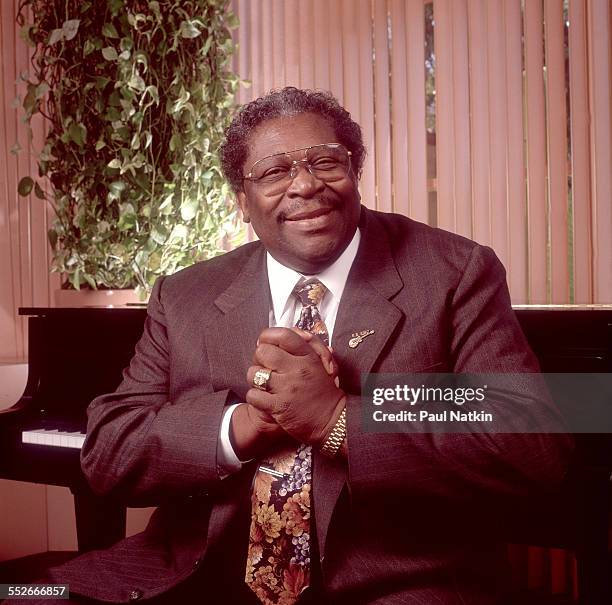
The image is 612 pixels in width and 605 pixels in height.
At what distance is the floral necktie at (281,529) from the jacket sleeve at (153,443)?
0.11 meters

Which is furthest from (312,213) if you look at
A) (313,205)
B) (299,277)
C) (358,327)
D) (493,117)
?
(493,117)

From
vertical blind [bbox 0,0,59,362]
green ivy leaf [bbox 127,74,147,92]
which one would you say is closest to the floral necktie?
green ivy leaf [bbox 127,74,147,92]

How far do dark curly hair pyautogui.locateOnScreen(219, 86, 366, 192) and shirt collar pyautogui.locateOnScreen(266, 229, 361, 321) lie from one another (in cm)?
21

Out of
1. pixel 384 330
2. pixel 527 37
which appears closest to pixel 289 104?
pixel 384 330

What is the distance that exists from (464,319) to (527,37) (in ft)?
5.40

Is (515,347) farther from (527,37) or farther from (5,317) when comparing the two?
(5,317)

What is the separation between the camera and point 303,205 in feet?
5.03

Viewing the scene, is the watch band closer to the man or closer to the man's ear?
the man

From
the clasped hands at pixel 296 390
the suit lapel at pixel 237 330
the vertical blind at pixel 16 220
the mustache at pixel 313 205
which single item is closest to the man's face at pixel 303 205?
the mustache at pixel 313 205

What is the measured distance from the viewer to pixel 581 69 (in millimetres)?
2557

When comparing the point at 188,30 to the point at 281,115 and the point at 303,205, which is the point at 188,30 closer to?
the point at 281,115

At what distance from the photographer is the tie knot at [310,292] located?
5.14 ft

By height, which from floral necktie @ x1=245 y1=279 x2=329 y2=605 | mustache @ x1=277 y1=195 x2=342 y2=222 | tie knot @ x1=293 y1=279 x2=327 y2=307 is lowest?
floral necktie @ x1=245 y1=279 x2=329 y2=605

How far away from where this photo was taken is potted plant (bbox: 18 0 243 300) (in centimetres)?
289
